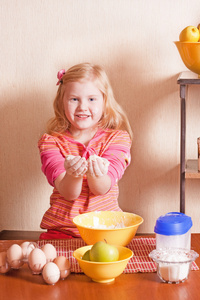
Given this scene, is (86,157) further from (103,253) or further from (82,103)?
(103,253)

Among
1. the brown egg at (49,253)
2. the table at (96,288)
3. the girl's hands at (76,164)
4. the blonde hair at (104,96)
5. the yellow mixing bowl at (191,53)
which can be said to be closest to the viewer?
the table at (96,288)

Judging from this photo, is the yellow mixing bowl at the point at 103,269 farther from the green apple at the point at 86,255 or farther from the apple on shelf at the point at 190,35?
the apple on shelf at the point at 190,35

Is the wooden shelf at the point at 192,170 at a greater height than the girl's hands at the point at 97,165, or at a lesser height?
lesser

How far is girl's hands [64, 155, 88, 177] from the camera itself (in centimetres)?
144

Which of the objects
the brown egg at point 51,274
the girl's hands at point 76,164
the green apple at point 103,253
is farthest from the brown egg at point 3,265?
the girl's hands at point 76,164

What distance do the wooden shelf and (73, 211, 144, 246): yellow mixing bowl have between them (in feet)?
1.56

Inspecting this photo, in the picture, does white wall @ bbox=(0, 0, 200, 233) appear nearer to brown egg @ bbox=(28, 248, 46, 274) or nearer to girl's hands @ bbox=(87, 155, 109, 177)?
girl's hands @ bbox=(87, 155, 109, 177)

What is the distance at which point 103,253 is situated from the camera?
1173mm

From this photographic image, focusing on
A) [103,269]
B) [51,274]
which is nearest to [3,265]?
[51,274]

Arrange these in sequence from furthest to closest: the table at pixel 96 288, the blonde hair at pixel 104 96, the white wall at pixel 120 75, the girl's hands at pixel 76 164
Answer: the white wall at pixel 120 75
the blonde hair at pixel 104 96
the girl's hands at pixel 76 164
the table at pixel 96 288

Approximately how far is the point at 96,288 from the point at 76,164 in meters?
0.40

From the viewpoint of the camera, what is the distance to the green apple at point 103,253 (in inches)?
46.2

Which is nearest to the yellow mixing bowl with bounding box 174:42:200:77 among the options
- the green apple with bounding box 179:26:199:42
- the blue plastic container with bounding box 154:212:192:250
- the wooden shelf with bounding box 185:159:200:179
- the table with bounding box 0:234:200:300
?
the green apple with bounding box 179:26:199:42

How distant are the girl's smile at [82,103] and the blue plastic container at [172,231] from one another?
670mm
